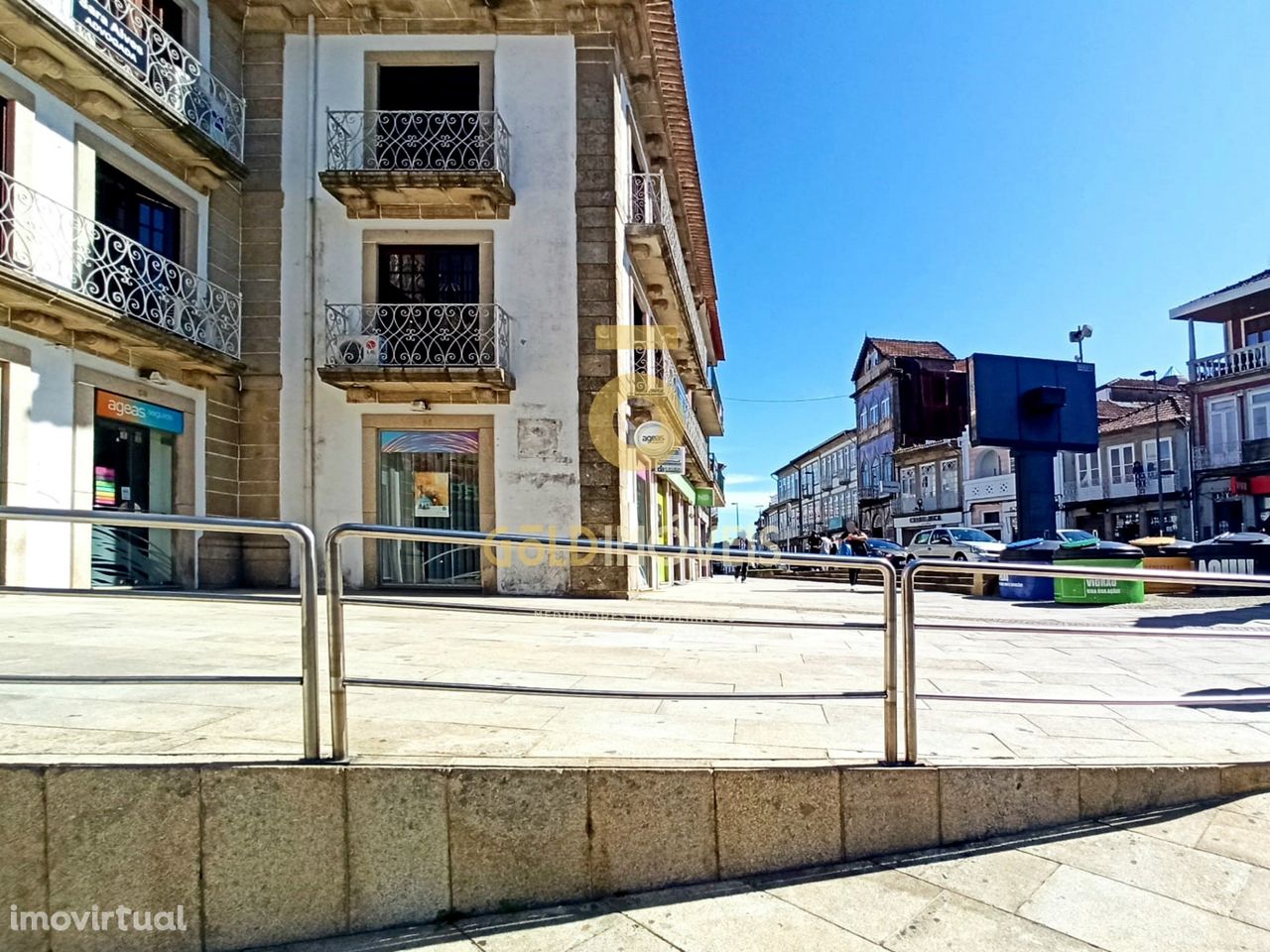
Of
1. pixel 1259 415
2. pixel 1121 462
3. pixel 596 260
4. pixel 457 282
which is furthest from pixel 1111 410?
pixel 457 282

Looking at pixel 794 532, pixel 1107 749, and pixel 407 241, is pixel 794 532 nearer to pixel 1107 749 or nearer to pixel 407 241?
pixel 407 241

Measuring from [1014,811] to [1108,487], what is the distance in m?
43.7

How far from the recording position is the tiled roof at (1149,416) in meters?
36.4

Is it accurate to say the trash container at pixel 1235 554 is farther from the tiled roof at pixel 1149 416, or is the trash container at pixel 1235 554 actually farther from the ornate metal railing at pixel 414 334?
the tiled roof at pixel 1149 416

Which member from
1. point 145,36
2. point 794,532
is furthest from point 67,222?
point 794,532

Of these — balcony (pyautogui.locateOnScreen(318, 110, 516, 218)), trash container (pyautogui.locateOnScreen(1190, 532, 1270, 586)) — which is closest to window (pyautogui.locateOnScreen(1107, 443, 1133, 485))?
trash container (pyautogui.locateOnScreen(1190, 532, 1270, 586))

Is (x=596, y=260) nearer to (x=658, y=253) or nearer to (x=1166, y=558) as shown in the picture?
(x=658, y=253)

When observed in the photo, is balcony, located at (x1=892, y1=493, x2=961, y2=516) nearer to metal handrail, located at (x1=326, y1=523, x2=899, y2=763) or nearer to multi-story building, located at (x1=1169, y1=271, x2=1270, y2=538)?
multi-story building, located at (x1=1169, y1=271, x2=1270, y2=538)

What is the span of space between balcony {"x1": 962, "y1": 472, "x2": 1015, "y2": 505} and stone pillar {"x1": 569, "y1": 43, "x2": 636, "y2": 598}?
37.8 m

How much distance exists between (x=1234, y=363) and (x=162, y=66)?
38950mm

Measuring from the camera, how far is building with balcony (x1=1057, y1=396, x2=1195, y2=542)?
118 feet

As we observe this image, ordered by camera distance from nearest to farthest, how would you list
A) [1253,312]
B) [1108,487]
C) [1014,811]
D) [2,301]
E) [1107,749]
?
[1014,811]
[1107,749]
[2,301]
[1253,312]
[1108,487]

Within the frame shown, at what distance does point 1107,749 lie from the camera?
331 centimetres

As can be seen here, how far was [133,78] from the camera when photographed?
10023 millimetres
